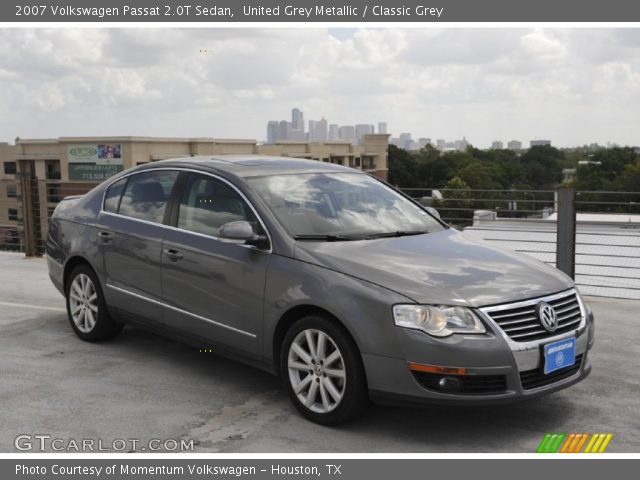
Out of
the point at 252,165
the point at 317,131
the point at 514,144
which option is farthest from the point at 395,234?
the point at 514,144

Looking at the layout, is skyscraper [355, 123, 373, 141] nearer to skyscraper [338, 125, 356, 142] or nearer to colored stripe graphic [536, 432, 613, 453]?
skyscraper [338, 125, 356, 142]

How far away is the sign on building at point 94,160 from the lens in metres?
74.6

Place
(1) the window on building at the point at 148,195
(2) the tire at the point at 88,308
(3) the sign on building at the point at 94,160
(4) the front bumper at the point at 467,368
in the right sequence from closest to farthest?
(4) the front bumper at the point at 467,368 → (1) the window on building at the point at 148,195 → (2) the tire at the point at 88,308 → (3) the sign on building at the point at 94,160

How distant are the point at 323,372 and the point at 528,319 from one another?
48.8 inches

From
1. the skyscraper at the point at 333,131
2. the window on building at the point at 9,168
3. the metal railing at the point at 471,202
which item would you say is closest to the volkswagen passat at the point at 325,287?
the metal railing at the point at 471,202

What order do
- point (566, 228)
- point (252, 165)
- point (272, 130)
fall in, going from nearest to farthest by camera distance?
point (252, 165), point (566, 228), point (272, 130)

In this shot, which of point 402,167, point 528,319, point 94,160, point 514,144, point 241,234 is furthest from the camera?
point 514,144

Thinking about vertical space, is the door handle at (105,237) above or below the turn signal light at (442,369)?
above

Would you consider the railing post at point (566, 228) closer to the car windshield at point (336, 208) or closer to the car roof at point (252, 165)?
the car windshield at point (336, 208)

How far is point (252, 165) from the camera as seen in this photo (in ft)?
18.7

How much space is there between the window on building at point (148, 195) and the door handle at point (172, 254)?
0.30 meters

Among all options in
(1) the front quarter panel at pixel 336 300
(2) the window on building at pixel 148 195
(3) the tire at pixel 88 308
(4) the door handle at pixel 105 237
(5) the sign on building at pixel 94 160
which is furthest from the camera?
(5) the sign on building at pixel 94 160

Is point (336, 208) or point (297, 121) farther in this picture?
point (297, 121)

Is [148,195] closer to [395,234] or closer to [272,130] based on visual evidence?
[395,234]
